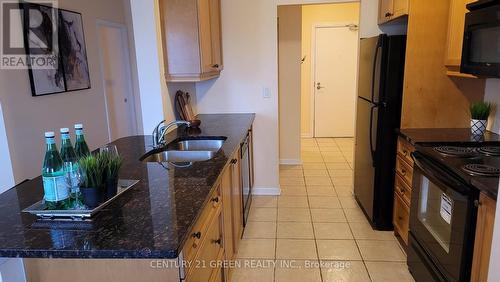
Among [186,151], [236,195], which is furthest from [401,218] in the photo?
[186,151]

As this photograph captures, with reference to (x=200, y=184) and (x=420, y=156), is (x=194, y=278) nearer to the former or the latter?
(x=200, y=184)

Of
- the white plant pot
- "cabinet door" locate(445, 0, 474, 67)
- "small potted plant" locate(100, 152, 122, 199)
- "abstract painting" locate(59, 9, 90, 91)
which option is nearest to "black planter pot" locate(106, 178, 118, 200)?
"small potted plant" locate(100, 152, 122, 199)

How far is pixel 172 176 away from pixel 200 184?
0.67ft

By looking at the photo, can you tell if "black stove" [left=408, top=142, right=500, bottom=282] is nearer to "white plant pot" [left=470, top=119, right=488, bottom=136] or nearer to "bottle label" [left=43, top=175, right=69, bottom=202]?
"white plant pot" [left=470, top=119, right=488, bottom=136]

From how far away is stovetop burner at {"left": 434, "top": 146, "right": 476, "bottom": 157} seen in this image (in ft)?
6.63

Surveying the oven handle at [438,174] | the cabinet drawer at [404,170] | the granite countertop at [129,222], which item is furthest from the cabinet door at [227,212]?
the cabinet drawer at [404,170]

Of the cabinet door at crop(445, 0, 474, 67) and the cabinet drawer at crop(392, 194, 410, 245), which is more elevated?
the cabinet door at crop(445, 0, 474, 67)

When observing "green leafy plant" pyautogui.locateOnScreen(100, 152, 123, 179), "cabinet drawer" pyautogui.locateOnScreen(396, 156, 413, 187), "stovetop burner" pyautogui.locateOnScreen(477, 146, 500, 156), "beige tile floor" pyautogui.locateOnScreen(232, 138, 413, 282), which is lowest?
"beige tile floor" pyautogui.locateOnScreen(232, 138, 413, 282)

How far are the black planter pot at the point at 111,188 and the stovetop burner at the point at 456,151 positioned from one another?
182 cm

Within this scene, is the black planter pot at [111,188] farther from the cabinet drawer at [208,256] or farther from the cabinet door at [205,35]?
the cabinet door at [205,35]

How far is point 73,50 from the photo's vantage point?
13.3 feet

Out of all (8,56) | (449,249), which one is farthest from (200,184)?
(8,56)

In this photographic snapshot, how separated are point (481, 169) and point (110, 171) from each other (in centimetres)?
175

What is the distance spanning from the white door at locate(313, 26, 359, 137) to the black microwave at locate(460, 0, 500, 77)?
13.6 ft
